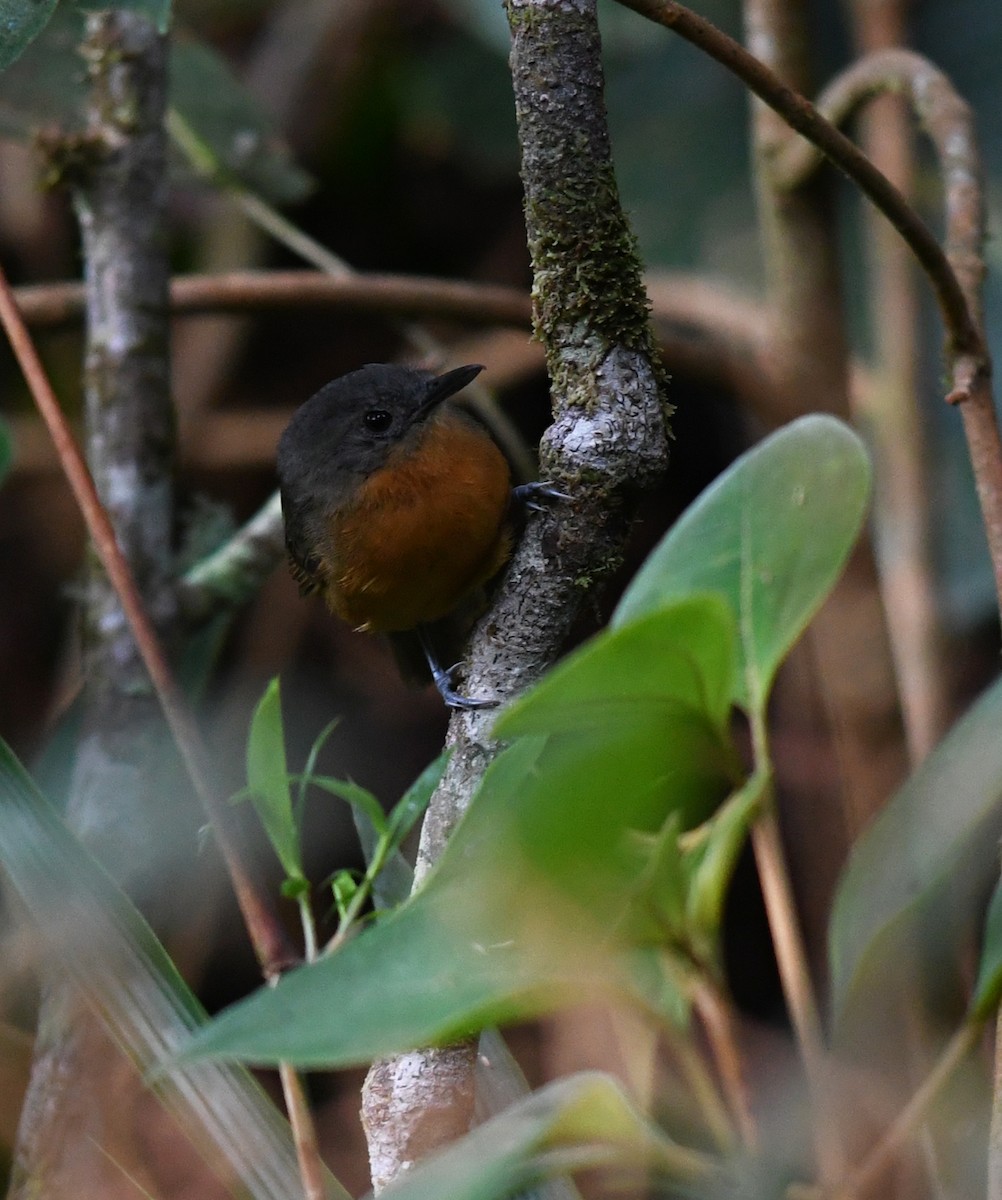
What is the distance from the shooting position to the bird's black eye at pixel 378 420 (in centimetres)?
187

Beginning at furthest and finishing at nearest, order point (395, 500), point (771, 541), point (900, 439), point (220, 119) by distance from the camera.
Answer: point (900, 439)
point (220, 119)
point (395, 500)
point (771, 541)

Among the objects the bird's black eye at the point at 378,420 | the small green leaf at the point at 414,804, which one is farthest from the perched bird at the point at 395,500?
the small green leaf at the point at 414,804

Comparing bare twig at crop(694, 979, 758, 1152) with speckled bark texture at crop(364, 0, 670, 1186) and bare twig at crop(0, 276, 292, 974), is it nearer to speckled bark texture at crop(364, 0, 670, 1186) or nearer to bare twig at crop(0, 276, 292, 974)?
speckled bark texture at crop(364, 0, 670, 1186)

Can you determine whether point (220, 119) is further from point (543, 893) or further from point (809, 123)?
point (543, 893)

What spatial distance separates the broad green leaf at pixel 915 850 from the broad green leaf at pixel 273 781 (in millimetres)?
400

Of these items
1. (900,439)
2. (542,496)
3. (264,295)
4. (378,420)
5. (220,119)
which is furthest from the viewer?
(900,439)

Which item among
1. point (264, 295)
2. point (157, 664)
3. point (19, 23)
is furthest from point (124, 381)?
point (19, 23)

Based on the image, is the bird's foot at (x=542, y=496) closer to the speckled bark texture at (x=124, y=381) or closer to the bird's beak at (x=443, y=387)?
the bird's beak at (x=443, y=387)

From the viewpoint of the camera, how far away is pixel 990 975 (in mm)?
633

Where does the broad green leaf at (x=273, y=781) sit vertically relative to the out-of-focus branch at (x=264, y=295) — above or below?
below

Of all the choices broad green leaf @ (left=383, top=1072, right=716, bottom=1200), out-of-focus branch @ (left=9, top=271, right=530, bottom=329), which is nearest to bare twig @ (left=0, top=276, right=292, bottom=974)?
broad green leaf @ (left=383, top=1072, right=716, bottom=1200)

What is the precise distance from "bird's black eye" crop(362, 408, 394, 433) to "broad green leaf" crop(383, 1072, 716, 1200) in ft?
4.53

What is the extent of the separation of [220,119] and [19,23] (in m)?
1.49

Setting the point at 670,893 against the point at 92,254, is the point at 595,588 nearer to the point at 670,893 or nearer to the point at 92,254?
the point at 670,893
